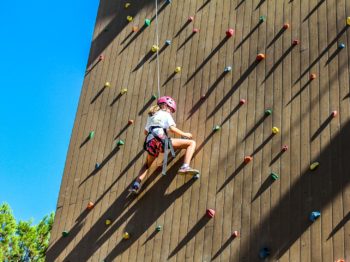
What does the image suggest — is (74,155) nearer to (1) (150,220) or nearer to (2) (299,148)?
(1) (150,220)

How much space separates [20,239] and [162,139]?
9.78 meters

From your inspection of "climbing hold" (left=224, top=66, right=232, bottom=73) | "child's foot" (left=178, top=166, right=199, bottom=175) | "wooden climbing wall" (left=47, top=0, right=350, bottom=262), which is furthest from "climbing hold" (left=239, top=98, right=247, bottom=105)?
"child's foot" (left=178, top=166, right=199, bottom=175)

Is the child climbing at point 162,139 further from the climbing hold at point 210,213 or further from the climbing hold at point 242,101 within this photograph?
the climbing hold at point 242,101

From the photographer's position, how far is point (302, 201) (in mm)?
4953

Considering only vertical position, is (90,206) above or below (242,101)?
below

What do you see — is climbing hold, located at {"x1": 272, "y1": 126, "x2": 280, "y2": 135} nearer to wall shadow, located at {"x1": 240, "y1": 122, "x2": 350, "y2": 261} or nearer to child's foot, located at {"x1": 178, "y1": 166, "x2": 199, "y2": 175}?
wall shadow, located at {"x1": 240, "y1": 122, "x2": 350, "y2": 261}

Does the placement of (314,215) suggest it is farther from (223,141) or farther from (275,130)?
(223,141)

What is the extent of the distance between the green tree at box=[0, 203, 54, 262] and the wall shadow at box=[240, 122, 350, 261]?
10.2m

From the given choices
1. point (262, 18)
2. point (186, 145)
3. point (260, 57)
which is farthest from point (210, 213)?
point (262, 18)

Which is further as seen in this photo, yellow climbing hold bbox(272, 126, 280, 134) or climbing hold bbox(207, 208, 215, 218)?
yellow climbing hold bbox(272, 126, 280, 134)

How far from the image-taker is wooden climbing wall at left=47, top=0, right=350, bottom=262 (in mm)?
5000

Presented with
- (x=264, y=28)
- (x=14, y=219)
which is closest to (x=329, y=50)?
(x=264, y=28)

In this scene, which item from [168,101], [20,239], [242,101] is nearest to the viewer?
[242,101]

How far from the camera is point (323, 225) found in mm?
4750
